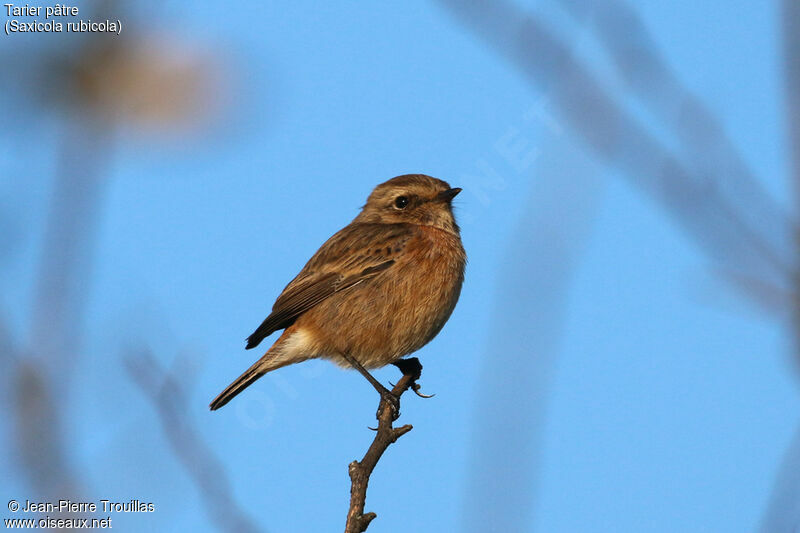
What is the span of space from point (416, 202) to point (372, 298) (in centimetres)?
138

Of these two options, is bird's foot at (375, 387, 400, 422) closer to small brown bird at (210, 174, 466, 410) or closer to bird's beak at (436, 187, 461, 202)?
small brown bird at (210, 174, 466, 410)

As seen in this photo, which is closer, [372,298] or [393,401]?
[393,401]

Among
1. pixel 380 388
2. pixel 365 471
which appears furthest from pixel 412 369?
pixel 365 471

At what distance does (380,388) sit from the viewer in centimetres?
845

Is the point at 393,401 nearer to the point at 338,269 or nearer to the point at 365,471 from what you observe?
the point at 338,269

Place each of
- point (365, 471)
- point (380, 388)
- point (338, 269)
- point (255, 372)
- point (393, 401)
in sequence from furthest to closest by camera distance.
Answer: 1. point (338, 269)
2. point (255, 372)
3. point (380, 388)
4. point (393, 401)
5. point (365, 471)

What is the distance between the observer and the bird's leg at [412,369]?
833cm

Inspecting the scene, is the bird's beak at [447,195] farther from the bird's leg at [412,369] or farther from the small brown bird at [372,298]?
the bird's leg at [412,369]

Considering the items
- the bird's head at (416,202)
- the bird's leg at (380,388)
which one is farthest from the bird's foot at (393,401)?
the bird's head at (416,202)

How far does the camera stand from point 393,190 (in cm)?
983

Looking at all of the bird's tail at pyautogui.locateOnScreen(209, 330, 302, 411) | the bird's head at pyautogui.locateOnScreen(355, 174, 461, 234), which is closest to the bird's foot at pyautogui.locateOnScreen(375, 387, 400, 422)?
the bird's tail at pyautogui.locateOnScreen(209, 330, 302, 411)

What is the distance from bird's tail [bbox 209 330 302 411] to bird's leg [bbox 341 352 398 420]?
580 mm

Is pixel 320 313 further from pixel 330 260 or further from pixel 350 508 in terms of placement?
pixel 350 508

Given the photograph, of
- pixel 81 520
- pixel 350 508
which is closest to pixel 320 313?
pixel 350 508
